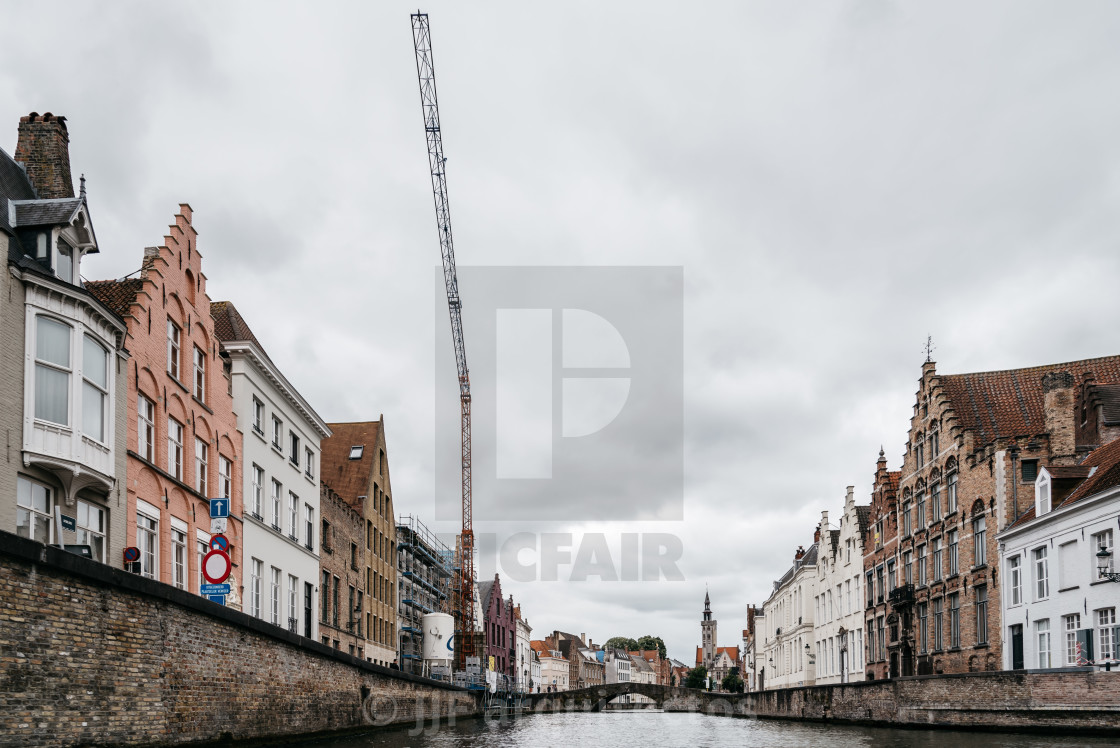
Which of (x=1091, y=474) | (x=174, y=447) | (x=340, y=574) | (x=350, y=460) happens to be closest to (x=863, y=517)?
(x=1091, y=474)

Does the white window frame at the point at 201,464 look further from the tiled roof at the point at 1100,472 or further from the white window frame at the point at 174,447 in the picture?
the tiled roof at the point at 1100,472

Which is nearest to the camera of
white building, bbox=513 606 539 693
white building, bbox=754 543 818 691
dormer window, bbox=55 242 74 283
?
dormer window, bbox=55 242 74 283

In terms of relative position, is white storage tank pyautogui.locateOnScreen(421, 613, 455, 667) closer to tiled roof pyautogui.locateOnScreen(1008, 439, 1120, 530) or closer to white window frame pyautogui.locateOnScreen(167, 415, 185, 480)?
tiled roof pyautogui.locateOnScreen(1008, 439, 1120, 530)

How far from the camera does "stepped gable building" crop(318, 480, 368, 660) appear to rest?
43.9 meters

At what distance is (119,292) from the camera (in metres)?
26.6

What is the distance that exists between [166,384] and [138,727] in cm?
1237

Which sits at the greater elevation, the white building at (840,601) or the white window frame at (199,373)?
the white window frame at (199,373)

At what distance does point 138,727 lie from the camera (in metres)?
17.1

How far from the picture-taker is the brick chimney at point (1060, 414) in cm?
3919

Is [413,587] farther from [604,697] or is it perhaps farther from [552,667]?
[552,667]

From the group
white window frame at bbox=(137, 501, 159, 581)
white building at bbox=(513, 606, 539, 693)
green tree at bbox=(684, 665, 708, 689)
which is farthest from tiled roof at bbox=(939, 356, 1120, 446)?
green tree at bbox=(684, 665, 708, 689)

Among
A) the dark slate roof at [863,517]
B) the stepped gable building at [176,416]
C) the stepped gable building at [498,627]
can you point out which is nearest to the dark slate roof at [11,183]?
the stepped gable building at [176,416]

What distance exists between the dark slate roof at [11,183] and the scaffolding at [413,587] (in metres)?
38.9

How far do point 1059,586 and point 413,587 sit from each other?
41857 mm
